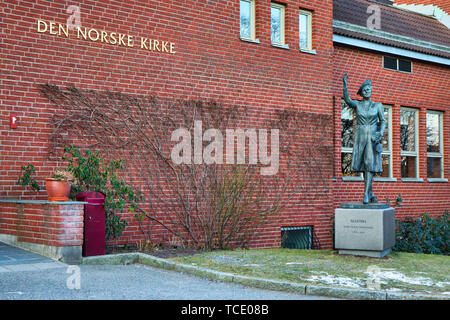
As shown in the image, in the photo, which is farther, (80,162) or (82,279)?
(80,162)

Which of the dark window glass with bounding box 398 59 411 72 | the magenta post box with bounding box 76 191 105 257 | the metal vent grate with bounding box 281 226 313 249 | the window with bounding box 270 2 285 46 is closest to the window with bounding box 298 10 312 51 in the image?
the window with bounding box 270 2 285 46

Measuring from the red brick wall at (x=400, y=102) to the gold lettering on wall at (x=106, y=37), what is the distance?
550 cm

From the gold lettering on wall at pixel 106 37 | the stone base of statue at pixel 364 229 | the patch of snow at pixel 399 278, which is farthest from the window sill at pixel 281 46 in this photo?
the patch of snow at pixel 399 278

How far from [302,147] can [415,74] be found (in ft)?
19.0

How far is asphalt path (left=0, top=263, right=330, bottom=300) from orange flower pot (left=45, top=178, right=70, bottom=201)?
110cm

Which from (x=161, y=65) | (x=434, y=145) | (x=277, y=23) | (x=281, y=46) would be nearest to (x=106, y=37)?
(x=161, y=65)

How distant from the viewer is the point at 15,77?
31.5 ft

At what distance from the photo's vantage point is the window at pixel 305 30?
1391cm

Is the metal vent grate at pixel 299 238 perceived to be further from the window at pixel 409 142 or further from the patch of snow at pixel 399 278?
the patch of snow at pixel 399 278

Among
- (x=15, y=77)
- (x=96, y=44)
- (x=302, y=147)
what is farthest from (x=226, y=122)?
(x=15, y=77)

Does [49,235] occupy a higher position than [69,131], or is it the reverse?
[69,131]

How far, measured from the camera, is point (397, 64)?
16578 millimetres
